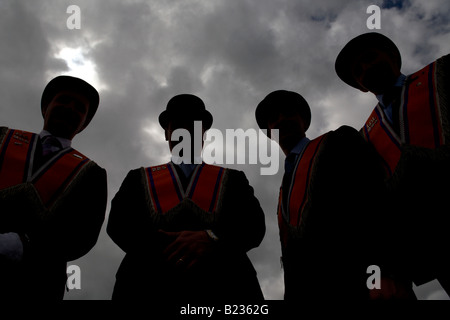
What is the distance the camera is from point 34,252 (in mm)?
2559

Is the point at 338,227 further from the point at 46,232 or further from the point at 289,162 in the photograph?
the point at 46,232

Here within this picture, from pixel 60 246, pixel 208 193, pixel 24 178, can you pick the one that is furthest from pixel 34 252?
pixel 208 193

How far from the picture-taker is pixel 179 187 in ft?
10.5

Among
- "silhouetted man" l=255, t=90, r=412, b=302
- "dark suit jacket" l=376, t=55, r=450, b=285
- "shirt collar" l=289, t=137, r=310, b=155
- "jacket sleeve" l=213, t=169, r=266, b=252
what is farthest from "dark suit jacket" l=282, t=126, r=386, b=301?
"shirt collar" l=289, t=137, r=310, b=155

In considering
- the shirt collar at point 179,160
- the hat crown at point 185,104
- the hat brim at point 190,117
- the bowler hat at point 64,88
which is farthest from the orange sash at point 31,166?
the hat crown at point 185,104

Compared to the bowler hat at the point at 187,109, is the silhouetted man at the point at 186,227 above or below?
below

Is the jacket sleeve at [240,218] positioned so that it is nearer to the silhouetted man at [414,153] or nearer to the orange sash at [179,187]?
the orange sash at [179,187]

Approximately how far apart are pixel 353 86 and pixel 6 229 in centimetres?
430

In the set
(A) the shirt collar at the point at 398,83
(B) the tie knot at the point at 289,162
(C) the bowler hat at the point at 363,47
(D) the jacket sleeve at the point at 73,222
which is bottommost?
(D) the jacket sleeve at the point at 73,222

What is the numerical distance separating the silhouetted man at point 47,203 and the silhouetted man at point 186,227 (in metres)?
0.34

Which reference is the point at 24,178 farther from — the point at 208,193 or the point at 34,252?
the point at 208,193

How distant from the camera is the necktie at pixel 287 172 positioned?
3.43m

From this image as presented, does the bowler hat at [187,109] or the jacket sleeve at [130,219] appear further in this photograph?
the bowler hat at [187,109]

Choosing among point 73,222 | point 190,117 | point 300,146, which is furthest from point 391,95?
point 73,222
